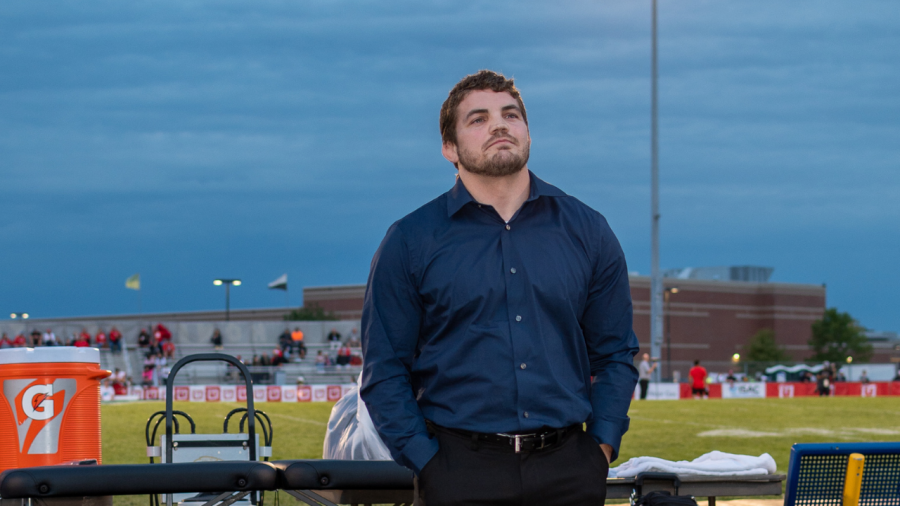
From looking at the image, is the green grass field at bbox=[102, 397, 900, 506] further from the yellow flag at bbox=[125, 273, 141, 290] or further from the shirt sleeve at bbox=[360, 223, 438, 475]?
the yellow flag at bbox=[125, 273, 141, 290]

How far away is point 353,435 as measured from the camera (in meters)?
5.84

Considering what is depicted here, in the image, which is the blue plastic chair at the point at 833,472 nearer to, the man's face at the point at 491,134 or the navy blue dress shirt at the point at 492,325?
the navy blue dress shirt at the point at 492,325

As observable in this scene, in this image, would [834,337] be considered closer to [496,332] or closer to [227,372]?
[227,372]

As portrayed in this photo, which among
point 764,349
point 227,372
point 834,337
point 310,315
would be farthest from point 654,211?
point 834,337

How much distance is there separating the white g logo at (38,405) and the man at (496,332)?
2.72 metres

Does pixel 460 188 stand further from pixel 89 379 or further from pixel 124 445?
pixel 124 445

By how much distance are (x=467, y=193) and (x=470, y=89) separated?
0.35 m

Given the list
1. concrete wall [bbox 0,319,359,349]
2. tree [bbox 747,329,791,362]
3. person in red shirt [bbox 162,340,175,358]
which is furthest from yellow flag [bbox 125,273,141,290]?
tree [bbox 747,329,791,362]

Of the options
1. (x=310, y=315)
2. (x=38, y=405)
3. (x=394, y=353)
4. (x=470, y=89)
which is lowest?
(x=310, y=315)

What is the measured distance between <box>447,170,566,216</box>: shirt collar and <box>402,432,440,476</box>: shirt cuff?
0.76m

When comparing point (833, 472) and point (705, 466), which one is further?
point (705, 466)

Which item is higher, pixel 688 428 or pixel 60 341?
pixel 60 341

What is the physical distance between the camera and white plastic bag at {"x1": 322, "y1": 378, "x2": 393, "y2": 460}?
5625 mm

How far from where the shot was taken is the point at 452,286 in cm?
320
